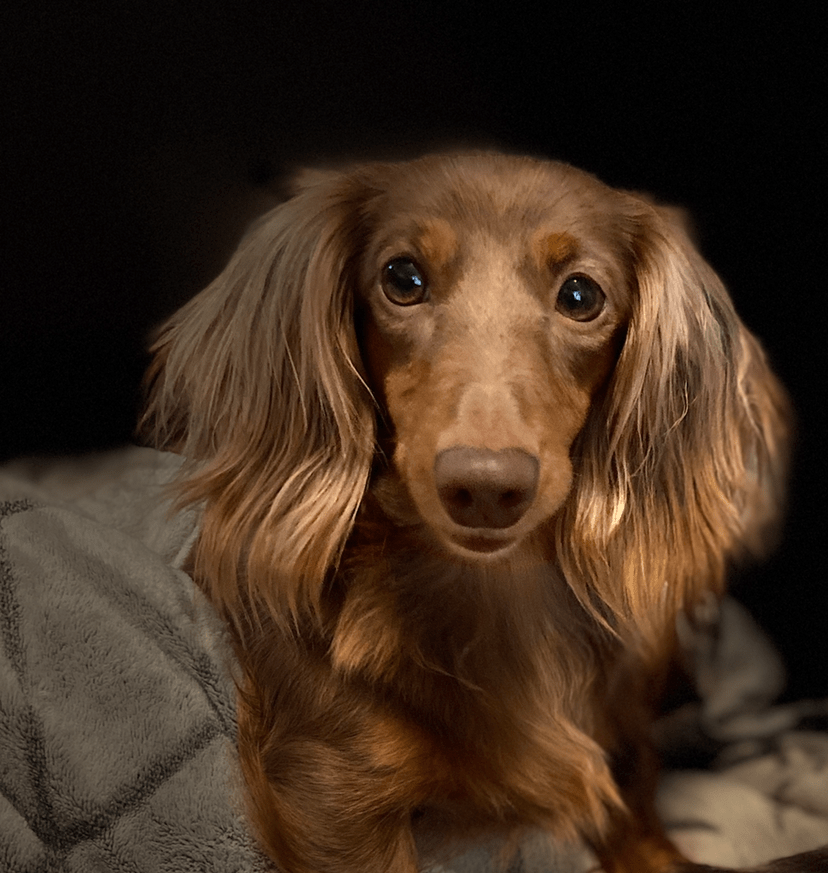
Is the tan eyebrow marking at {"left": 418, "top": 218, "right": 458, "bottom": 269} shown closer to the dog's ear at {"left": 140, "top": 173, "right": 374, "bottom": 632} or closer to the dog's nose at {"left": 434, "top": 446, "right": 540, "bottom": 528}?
the dog's ear at {"left": 140, "top": 173, "right": 374, "bottom": 632}

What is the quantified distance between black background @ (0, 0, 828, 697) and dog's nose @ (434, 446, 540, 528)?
0.46 metres

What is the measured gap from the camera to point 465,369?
903 millimetres

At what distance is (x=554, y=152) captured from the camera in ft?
3.69

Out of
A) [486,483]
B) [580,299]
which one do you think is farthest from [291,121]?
[486,483]

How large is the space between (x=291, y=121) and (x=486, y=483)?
564 mm

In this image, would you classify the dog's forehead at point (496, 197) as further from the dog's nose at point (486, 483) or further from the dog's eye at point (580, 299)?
the dog's nose at point (486, 483)

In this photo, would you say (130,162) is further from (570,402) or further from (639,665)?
(639,665)

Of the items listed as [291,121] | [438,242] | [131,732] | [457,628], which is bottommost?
[131,732]

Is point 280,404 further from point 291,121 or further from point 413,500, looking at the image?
point 291,121

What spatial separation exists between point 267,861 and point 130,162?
0.83 m

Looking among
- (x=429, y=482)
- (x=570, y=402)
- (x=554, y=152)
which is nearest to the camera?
(x=429, y=482)

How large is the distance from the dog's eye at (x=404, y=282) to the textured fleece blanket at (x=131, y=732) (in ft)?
1.32

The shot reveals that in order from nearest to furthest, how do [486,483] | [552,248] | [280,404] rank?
[486,483], [552,248], [280,404]

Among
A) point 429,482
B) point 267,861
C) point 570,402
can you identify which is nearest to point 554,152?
point 570,402
